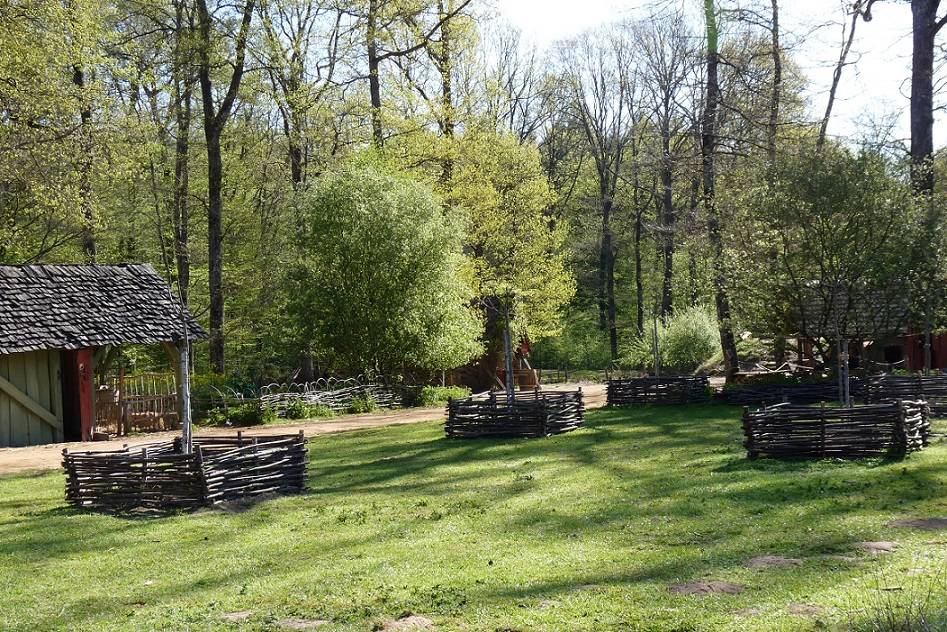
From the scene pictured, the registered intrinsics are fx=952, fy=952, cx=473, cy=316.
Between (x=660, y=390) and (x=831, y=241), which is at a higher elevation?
(x=831, y=241)

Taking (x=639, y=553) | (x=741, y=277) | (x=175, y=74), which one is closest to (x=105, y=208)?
(x=175, y=74)

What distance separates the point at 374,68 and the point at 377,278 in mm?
10894

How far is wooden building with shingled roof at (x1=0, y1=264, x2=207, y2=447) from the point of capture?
73.3 feet

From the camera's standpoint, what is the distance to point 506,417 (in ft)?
70.9

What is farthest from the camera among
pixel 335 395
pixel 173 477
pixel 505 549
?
pixel 335 395

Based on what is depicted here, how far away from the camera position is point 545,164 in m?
59.8

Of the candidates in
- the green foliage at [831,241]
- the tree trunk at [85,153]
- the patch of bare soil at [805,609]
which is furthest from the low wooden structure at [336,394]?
the patch of bare soil at [805,609]

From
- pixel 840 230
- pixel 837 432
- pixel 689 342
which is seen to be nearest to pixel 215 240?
pixel 840 230

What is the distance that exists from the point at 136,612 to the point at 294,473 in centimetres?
638

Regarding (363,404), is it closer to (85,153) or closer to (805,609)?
(85,153)

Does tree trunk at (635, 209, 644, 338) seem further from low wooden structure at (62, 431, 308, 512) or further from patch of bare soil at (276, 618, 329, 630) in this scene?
patch of bare soil at (276, 618, 329, 630)

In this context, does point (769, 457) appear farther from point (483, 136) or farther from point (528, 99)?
point (528, 99)

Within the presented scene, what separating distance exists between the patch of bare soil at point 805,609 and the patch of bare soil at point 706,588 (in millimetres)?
628

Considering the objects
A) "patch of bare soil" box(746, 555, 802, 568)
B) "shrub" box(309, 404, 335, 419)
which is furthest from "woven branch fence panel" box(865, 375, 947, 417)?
"shrub" box(309, 404, 335, 419)
